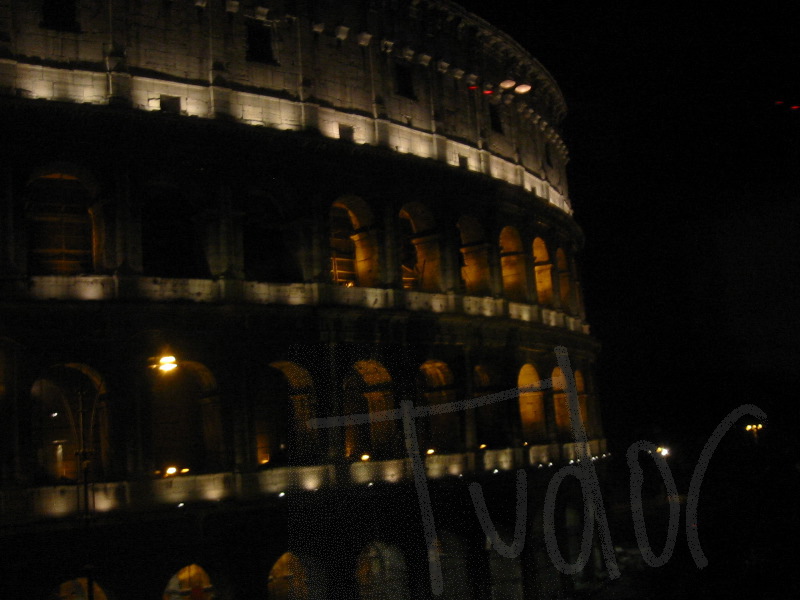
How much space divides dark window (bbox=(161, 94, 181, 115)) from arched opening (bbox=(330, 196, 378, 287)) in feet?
14.8

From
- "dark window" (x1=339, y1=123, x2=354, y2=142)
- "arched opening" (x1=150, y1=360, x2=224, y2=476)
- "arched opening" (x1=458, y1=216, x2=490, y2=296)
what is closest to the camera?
"arched opening" (x1=150, y1=360, x2=224, y2=476)

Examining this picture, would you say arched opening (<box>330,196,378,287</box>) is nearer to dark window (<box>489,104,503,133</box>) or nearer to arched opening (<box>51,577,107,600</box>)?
dark window (<box>489,104,503,133</box>)

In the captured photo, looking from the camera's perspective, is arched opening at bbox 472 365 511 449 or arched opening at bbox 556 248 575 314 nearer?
arched opening at bbox 472 365 511 449

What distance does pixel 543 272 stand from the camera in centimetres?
3016

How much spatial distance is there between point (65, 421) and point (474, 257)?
11916mm

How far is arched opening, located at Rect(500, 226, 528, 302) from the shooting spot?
27.9m

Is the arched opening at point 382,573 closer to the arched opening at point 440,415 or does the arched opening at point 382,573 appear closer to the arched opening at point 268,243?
the arched opening at point 440,415

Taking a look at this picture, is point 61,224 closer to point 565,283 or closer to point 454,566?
point 454,566

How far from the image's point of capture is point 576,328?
104ft

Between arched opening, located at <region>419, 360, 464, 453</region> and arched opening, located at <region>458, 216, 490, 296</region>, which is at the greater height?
arched opening, located at <region>458, 216, 490, 296</region>

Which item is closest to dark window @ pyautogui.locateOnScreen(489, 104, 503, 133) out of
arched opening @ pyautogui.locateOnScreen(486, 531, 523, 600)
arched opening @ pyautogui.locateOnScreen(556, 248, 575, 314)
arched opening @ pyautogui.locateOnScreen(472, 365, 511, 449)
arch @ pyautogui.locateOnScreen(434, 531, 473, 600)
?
arched opening @ pyautogui.locateOnScreen(556, 248, 575, 314)

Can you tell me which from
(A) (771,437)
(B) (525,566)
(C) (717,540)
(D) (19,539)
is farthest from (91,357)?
(A) (771,437)

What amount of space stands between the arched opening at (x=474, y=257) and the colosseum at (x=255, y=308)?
0.08 meters

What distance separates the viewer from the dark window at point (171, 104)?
2011 centimetres
